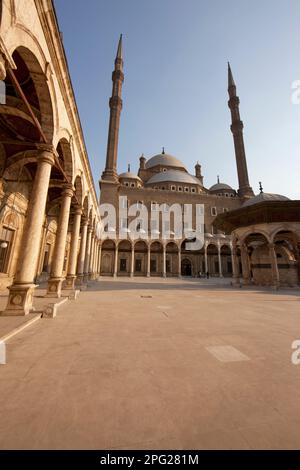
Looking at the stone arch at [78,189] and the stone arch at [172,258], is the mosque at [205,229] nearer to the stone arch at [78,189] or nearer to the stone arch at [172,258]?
the stone arch at [172,258]

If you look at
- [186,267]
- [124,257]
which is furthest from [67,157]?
[186,267]

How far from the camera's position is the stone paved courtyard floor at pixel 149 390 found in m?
1.47

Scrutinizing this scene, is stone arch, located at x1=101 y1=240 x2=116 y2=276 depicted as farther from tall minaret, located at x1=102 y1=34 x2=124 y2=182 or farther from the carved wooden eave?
the carved wooden eave

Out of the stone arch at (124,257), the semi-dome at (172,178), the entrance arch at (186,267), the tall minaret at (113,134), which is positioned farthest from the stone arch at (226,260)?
the tall minaret at (113,134)

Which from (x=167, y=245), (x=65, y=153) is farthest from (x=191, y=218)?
(x=65, y=153)

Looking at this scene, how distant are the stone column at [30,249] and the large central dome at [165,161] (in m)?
47.1

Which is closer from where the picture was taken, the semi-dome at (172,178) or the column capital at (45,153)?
the column capital at (45,153)

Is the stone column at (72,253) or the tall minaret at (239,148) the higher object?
the tall minaret at (239,148)

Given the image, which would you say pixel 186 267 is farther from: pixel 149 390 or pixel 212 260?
pixel 149 390

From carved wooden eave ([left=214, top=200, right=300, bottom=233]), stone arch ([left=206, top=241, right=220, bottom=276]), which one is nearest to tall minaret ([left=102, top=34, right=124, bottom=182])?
stone arch ([left=206, top=241, right=220, bottom=276])

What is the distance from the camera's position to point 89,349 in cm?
310

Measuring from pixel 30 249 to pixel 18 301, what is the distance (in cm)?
138
